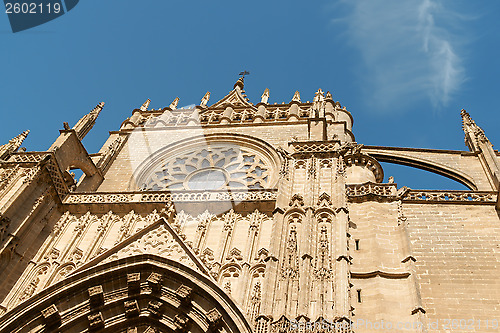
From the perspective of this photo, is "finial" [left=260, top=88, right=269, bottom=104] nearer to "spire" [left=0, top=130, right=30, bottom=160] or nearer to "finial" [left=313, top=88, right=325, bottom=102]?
"finial" [left=313, top=88, right=325, bottom=102]

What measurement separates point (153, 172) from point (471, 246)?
10.1 meters

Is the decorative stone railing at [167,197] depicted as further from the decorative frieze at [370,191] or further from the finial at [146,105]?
the finial at [146,105]

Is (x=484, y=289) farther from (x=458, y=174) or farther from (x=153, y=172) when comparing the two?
(x=153, y=172)

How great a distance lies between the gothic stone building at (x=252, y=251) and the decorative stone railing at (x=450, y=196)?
1.4 inches

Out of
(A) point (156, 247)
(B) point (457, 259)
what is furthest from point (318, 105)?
(A) point (156, 247)

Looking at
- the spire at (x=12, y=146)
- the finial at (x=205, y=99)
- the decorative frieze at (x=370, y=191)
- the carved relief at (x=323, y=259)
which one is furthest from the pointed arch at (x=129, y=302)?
the finial at (x=205, y=99)

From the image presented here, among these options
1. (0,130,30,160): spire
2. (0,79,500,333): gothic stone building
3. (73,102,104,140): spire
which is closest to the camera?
(0,79,500,333): gothic stone building

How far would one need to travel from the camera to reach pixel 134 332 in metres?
10.9

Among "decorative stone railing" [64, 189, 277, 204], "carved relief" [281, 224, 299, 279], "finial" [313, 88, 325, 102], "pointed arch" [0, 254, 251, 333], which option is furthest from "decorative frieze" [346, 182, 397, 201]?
"finial" [313, 88, 325, 102]

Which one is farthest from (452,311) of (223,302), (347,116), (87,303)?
(347,116)

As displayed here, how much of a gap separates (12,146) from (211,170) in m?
6.07

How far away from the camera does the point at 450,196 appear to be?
14.3 meters

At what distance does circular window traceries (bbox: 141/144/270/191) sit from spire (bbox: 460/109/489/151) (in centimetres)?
703

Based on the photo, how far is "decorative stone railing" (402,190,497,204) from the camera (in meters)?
14.0
